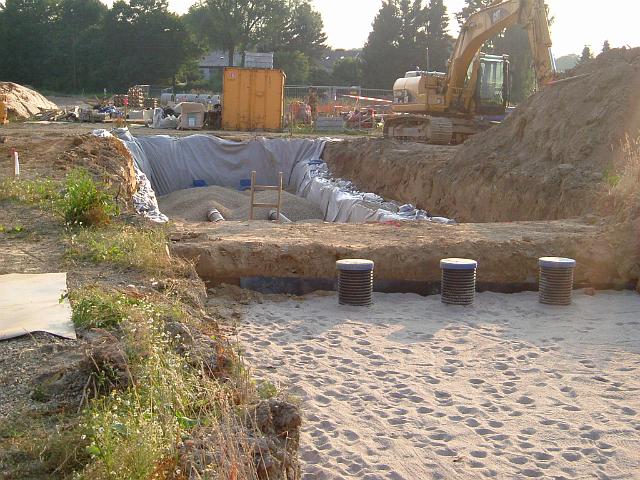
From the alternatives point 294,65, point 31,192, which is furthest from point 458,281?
point 294,65

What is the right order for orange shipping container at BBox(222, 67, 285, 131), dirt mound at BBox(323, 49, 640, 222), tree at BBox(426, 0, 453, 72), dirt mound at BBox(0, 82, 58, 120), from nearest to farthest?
dirt mound at BBox(323, 49, 640, 222)
orange shipping container at BBox(222, 67, 285, 131)
dirt mound at BBox(0, 82, 58, 120)
tree at BBox(426, 0, 453, 72)

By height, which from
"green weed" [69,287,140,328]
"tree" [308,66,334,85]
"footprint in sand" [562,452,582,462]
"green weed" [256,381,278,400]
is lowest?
"footprint in sand" [562,452,582,462]

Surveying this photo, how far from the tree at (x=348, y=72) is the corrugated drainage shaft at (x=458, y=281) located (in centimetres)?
6001

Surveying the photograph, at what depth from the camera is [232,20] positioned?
7556cm

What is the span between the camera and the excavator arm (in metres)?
19.5

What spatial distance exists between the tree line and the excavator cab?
36983 mm

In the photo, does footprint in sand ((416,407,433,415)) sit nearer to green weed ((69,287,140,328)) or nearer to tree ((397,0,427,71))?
green weed ((69,287,140,328))

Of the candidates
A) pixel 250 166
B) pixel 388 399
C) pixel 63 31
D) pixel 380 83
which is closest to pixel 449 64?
pixel 250 166

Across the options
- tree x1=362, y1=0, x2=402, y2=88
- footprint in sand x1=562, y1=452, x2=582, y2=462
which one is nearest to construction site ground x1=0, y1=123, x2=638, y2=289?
footprint in sand x1=562, y1=452, x2=582, y2=462

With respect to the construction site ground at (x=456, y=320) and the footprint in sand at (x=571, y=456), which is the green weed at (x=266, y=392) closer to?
the construction site ground at (x=456, y=320)

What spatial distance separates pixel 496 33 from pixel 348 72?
4887 centimetres

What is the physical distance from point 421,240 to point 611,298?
8.03 feet

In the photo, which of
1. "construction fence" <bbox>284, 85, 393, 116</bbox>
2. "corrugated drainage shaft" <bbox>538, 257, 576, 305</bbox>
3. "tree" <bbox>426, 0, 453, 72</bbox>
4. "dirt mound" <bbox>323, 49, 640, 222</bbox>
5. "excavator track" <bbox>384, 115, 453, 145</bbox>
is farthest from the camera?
"tree" <bbox>426, 0, 453, 72</bbox>

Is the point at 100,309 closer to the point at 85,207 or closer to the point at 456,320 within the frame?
the point at 85,207
